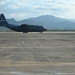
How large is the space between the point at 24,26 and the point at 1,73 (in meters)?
89.1

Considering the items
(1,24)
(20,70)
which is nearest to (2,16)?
(1,24)

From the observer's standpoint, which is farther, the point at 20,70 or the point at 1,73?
the point at 20,70

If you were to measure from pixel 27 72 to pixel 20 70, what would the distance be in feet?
2.28

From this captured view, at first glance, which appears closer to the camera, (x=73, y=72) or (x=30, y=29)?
(x=73, y=72)

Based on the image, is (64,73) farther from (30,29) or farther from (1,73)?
(30,29)

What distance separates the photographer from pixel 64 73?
13156 mm

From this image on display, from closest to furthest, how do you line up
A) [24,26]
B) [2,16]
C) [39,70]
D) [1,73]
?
[1,73], [39,70], [24,26], [2,16]

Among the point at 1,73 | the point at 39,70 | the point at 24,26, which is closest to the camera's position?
the point at 1,73

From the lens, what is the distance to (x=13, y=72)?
13.4 meters

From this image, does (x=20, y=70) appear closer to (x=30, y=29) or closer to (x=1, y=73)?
(x=1, y=73)

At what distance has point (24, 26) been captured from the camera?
102000 mm

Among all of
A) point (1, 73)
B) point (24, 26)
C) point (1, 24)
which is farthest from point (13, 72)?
point (1, 24)

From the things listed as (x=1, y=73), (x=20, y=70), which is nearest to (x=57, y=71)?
(x=20, y=70)

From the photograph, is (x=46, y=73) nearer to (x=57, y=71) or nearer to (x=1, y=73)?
(x=57, y=71)
